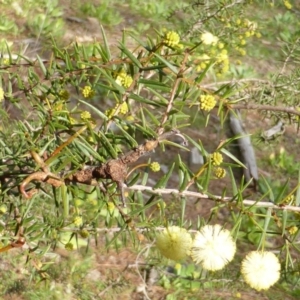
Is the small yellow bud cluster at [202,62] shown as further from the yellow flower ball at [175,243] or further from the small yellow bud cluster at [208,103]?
the yellow flower ball at [175,243]

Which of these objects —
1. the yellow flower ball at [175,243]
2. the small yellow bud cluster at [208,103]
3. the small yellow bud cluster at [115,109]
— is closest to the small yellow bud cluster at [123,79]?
the small yellow bud cluster at [115,109]

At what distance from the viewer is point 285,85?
69.5 inches

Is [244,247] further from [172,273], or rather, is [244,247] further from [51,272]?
[51,272]


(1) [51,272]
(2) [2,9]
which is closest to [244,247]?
(1) [51,272]

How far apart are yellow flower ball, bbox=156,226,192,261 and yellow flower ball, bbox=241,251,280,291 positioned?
0.09 m

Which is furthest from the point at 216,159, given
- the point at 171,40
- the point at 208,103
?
the point at 171,40

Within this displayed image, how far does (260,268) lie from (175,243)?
13 centimetres

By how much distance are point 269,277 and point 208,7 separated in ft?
5.43

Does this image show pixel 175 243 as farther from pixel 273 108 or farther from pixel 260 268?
pixel 273 108

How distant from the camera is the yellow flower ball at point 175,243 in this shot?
0.83 metres

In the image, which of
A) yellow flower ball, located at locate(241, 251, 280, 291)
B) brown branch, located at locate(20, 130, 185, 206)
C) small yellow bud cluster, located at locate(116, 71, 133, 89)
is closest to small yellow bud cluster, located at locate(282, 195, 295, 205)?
yellow flower ball, located at locate(241, 251, 280, 291)

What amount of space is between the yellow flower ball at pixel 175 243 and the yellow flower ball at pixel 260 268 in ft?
0.30

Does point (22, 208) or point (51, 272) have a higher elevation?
point (22, 208)

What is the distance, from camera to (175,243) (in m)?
0.84
